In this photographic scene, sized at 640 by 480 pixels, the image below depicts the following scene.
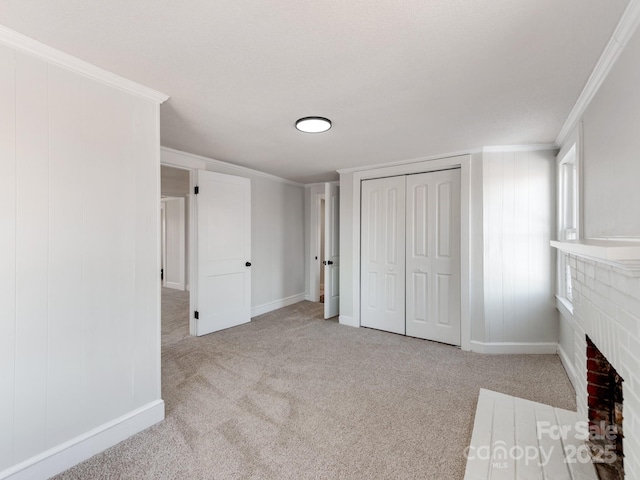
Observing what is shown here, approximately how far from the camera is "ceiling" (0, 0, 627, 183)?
4.26ft

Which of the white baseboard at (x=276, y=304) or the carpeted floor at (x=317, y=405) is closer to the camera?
the carpeted floor at (x=317, y=405)

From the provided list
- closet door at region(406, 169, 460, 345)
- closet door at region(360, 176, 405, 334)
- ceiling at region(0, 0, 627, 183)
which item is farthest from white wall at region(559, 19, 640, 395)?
closet door at region(360, 176, 405, 334)

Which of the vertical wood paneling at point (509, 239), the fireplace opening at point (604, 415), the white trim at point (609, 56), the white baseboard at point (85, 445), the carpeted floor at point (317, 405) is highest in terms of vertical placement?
the white trim at point (609, 56)

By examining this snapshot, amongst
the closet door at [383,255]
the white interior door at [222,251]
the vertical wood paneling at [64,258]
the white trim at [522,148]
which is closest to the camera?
the vertical wood paneling at [64,258]

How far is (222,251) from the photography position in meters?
4.02

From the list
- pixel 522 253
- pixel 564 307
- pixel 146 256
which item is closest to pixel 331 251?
pixel 522 253

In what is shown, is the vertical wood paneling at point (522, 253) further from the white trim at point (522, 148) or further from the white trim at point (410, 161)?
the white trim at point (410, 161)

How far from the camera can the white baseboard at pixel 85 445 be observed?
59.6 inches

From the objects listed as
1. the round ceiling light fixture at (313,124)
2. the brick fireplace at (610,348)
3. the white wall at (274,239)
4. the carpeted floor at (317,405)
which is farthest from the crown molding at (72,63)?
the brick fireplace at (610,348)

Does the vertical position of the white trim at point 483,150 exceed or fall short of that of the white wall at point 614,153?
it exceeds it

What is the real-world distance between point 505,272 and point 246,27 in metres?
3.30

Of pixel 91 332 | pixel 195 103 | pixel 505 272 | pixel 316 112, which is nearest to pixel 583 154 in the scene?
pixel 505 272

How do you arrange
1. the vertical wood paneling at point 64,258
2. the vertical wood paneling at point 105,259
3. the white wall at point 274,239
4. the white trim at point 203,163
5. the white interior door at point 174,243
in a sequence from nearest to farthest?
the vertical wood paneling at point 64,258 → the vertical wood paneling at point 105,259 → the white trim at point 203,163 → the white wall at point 274,239 → the white interior door at point 174,243

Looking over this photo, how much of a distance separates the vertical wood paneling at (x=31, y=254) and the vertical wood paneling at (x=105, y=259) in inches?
7.3
